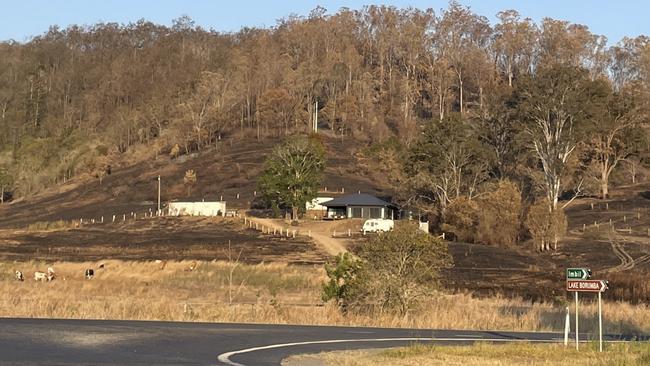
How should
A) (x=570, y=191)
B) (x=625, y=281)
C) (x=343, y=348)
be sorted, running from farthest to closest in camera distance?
(x=570, y=191), (x=625, y=281), (x=343, y=348)

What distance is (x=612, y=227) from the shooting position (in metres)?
92.6

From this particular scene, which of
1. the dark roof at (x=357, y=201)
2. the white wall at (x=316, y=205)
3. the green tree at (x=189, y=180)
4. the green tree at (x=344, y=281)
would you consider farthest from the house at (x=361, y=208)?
the green tree at (x=344, y=281)

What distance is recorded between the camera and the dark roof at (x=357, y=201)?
107300mm

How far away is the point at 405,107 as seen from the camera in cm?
16388

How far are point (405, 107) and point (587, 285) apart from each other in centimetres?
14392

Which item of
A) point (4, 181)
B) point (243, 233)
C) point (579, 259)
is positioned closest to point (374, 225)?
point (243, 233)

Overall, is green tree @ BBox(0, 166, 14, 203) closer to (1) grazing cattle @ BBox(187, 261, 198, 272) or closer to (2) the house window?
(2) the house window

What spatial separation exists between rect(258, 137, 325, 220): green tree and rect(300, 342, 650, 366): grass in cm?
8293

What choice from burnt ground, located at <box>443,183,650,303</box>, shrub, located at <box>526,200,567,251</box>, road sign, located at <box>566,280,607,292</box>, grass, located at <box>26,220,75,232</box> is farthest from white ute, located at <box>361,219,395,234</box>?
road sign, located at <box>566,280,607,292</box>

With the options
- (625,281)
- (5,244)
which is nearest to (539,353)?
(625,281)

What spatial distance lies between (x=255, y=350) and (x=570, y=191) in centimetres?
9980

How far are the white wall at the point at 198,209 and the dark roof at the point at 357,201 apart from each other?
12.0m

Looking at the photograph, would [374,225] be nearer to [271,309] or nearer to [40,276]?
[40,276]

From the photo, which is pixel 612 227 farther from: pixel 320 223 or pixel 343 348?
pixel 343 348
